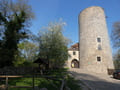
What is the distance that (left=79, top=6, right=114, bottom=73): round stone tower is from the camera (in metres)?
24.2

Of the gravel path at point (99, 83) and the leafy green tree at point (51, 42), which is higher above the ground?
the leafy green tree at point (51, 42)

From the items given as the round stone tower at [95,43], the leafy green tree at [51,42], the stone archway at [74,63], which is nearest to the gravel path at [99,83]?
the leafy green tree at [51,42]

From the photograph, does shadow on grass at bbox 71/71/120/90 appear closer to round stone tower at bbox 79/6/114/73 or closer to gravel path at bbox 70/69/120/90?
gravel path at bbox 70/69/120/90

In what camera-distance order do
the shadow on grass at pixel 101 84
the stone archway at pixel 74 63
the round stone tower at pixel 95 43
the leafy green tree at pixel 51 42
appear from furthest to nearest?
1. the stone archway at pixel 74 63
2. the round stone tower at pixel 95 43
3. the leafy green tree at pixel 51 42
4. the shadow on grass at pixel 101 84

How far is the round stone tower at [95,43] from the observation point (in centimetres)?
2420

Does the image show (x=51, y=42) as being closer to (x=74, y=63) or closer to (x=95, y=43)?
(x=95, y=43)

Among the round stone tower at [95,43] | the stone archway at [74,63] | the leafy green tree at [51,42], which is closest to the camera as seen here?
the leafy green tree at [51,42]

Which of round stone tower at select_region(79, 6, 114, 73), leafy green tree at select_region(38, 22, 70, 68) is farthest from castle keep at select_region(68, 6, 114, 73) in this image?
leafy green tree at select_region(38, 22, 70, 68)

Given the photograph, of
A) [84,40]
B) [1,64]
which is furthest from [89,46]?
[1,64]

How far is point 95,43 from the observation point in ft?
82.1

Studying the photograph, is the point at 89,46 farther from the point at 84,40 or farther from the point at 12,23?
the point at 12,23

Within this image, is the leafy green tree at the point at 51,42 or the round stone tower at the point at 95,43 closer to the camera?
the leafy green tree at the point at 51,42

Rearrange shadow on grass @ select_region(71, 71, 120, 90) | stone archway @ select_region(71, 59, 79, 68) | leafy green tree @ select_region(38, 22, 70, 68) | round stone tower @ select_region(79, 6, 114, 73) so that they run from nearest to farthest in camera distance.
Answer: shadow on grass @ select_region(71, 71, 120, 90)
leafy green tree @ select_region(38, 22, 70, 68)
round stone tower @ select_region(79, 6, 114, 73)
stone archway @ select_region(71, 59, 79, 68)

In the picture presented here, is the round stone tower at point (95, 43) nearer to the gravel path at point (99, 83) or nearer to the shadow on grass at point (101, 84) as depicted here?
the gravel path at point (99, 83)
